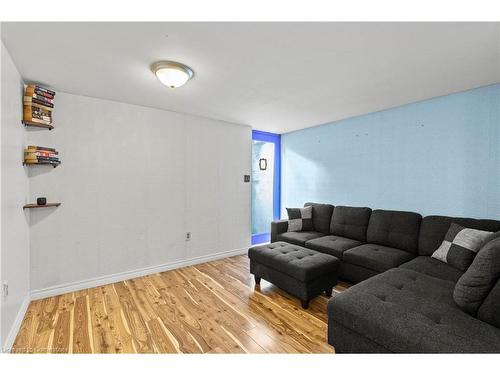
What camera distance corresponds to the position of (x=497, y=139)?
2.36m

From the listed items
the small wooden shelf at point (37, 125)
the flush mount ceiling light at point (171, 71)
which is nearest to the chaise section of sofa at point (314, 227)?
the flush mount ceiling light at point (171, 71)

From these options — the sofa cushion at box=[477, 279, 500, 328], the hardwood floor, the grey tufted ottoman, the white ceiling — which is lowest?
the hardwood floor

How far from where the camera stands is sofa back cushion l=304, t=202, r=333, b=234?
3.61m

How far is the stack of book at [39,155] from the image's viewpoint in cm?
228

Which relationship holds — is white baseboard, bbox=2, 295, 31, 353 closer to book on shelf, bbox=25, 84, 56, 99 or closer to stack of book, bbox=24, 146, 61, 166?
stack of book, bbox=24, 146, 61, 166

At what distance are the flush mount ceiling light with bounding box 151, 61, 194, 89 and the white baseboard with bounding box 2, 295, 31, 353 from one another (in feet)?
7.79

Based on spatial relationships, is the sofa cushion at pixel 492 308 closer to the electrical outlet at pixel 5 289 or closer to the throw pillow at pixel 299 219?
the throw pillow at pixel 299 219

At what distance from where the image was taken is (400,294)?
1.61 m

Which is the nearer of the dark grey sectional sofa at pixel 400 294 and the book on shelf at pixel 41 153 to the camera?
the dark grey sectional sofa at pixel 400 294

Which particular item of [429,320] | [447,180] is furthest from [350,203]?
[429,320]

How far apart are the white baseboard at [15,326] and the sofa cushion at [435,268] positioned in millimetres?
3318

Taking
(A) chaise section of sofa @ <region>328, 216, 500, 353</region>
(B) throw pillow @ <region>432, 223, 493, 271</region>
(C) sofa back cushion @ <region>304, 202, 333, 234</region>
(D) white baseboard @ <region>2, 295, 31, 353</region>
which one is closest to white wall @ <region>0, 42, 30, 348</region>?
(D) white baseboard @ <region>2, 295, 31, 353</region>

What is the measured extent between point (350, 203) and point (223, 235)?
2.14 metres

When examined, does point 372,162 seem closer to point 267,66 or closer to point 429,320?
point 267,66
